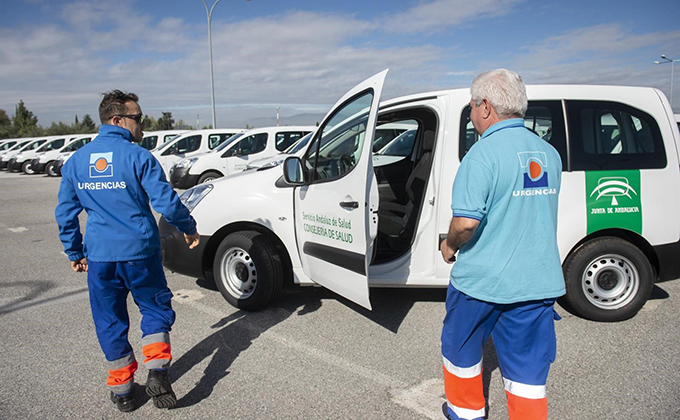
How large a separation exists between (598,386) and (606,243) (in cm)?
127

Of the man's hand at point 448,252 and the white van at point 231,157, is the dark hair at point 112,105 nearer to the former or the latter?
the man's hand at point 448,252

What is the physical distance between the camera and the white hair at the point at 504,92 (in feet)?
6.60

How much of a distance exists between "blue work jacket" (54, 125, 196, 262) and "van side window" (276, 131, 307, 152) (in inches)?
396

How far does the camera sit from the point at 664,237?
375 centimetres

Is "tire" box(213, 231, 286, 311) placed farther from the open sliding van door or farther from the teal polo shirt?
the teal polo shirt

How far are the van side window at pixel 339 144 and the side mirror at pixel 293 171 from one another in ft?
0.15

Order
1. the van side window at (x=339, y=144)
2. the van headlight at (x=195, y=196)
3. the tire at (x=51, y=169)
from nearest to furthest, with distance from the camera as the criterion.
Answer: the van side window at (x=339, y=144) → the van headlight at (x=195, y=196) → the tire at (x=51, y=169)

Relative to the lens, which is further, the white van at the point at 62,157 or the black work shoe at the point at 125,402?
the white van at the point at 62,157

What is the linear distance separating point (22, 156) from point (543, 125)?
24364 millimetres

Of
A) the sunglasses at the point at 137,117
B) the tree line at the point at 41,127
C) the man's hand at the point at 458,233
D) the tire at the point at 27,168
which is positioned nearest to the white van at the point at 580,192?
the sunglasses at the point at 137,117

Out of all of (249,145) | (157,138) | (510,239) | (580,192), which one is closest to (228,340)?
(510,239)

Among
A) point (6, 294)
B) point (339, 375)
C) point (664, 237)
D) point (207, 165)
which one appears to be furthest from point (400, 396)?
point (207, 165)

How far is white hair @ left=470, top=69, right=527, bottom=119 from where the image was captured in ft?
6.60

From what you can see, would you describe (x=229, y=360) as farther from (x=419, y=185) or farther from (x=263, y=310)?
(x=419, y=185)
